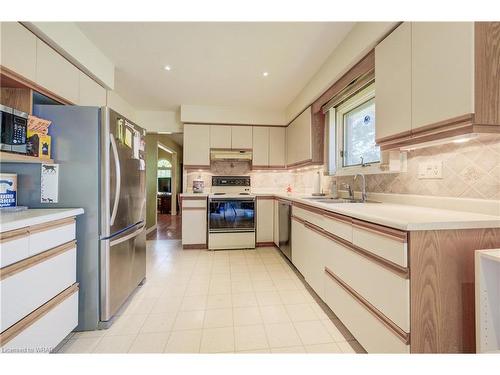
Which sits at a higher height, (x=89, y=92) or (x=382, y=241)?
(x=89, y=92)

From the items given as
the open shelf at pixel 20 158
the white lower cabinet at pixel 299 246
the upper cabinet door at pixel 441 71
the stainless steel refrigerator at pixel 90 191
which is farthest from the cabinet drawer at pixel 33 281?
the upper cabinet door at pixel 441 71

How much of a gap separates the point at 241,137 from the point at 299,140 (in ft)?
3.50

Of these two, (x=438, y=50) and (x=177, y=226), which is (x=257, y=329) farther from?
(x=177, y=226)

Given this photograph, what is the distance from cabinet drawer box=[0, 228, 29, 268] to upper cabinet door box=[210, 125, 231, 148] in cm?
285

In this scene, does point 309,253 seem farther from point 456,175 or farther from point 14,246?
point 14,246

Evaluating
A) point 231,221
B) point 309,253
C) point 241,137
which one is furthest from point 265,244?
point 241,137

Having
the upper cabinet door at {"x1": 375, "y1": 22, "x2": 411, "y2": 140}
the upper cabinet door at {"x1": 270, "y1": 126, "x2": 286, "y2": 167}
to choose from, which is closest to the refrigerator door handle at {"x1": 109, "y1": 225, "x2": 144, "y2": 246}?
the upper cabinet door at {"x1": 375, "y1": 22, "x2": 411, "y2": 140}

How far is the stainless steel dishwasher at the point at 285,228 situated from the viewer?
2.73 metres

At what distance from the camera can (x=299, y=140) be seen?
326 cm

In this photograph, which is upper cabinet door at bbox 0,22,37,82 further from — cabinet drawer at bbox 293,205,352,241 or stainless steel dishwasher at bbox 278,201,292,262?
stainless steel dishwasher at bbox 278,201,292,262

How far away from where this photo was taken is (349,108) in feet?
8.29

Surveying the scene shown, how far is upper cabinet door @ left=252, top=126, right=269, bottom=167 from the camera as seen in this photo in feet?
12.6

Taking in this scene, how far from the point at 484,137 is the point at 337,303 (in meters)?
1.35

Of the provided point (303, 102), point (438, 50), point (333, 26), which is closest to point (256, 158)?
point (303, 102)
